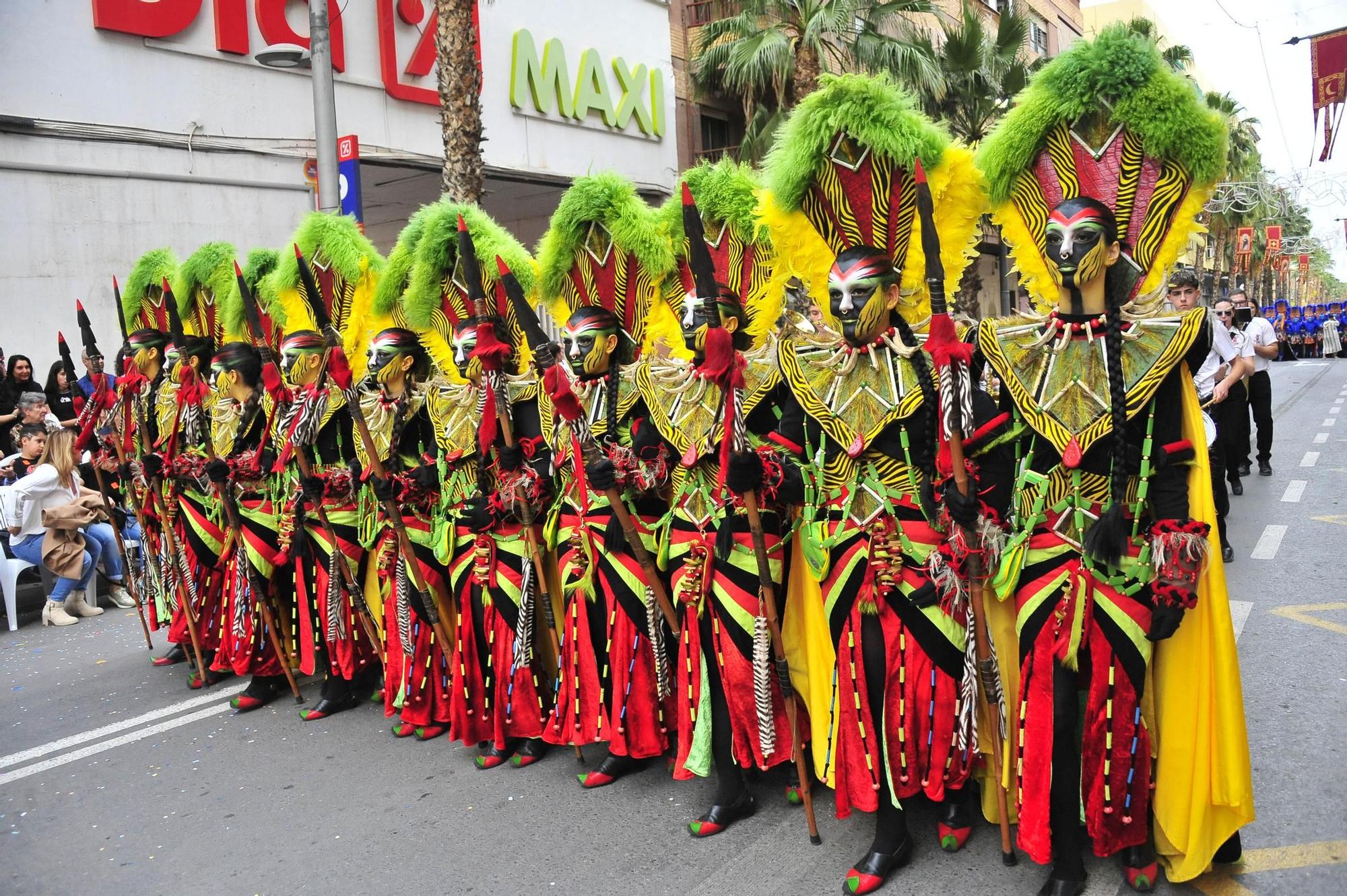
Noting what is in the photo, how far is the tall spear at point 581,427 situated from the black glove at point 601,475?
0.02 m

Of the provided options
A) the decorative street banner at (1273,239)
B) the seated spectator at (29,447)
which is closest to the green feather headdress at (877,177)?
the seated spectator at (29,447)

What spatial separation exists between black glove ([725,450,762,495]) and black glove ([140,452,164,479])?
155 inches

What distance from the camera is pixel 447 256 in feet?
15.4

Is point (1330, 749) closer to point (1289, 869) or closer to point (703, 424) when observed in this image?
point (1289, 869)

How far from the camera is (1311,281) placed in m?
94.6

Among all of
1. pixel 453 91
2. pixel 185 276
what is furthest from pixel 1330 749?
pixel 453 91

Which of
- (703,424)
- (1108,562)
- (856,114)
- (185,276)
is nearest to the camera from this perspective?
(1108,562)

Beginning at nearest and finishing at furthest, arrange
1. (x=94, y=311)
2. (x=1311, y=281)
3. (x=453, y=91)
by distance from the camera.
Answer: (x=453, y=91) < (x=94, y=311) < (x=1311, y=281)

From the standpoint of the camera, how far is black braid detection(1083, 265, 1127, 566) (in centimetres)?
286

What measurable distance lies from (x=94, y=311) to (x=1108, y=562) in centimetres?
1082

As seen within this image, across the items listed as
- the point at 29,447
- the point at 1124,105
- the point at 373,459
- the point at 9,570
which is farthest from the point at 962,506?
the point at 29,447

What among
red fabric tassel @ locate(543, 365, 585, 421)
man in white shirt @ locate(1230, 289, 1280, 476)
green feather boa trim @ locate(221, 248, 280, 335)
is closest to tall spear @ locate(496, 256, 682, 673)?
red fabric tassel @ locate(543, 365, 585, 421)

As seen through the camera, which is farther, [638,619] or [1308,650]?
[1308,650]

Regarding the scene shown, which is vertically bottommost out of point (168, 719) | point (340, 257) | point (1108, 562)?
point (168, 719)
